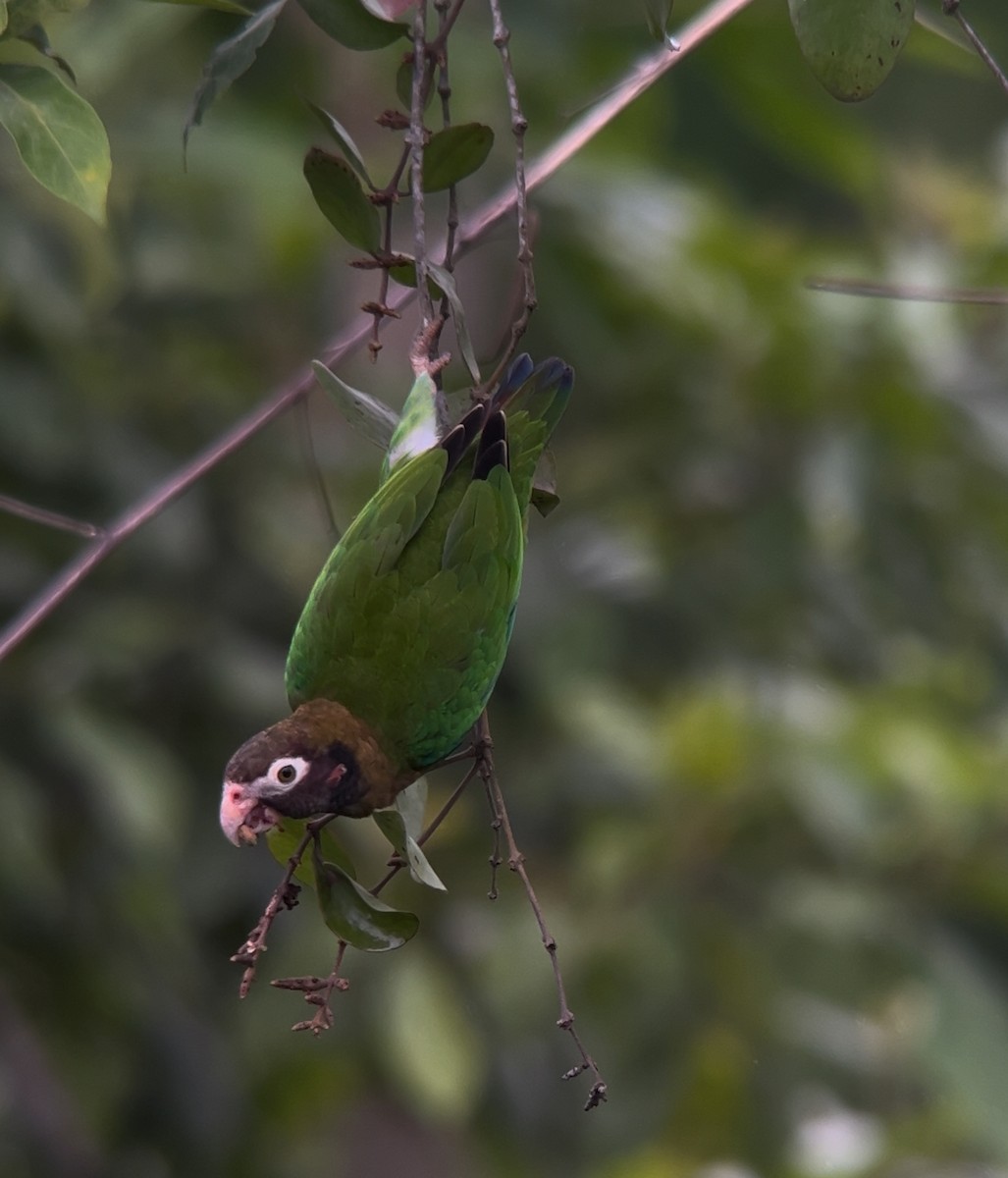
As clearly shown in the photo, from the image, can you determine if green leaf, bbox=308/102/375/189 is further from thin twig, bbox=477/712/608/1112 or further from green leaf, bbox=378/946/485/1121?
green leaf, bbox=378/946/485/1121

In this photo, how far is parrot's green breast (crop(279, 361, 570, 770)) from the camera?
61.7 inches

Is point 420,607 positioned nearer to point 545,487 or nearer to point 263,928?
point 545,487

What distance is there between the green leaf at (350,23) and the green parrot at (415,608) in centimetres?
34

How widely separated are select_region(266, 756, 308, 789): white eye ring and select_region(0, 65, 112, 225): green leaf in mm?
505

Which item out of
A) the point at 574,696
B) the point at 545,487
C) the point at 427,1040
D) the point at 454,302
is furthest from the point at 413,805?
the point at 574,696

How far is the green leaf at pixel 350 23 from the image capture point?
54.5 inches

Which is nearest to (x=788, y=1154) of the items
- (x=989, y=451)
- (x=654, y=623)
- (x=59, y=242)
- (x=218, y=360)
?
(x=654, y=623)

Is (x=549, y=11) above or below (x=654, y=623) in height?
above

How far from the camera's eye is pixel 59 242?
2.92 meters

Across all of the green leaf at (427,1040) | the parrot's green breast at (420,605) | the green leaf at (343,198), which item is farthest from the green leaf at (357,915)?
the green leaf at (427,1040)

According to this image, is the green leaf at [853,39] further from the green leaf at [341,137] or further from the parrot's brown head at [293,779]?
the parrot's brown head at [293,779]

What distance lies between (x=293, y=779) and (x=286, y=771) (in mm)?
11

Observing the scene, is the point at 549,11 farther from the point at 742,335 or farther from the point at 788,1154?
the point at 788,1154

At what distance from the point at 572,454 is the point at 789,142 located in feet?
2.79
